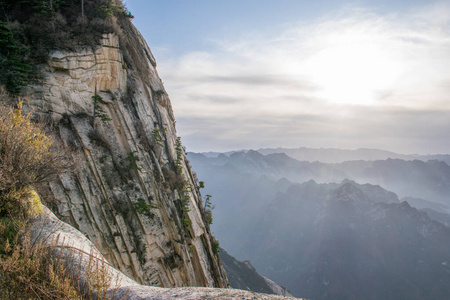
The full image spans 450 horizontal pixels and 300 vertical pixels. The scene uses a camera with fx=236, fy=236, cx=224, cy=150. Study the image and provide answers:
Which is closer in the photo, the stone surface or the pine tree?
the stone surface

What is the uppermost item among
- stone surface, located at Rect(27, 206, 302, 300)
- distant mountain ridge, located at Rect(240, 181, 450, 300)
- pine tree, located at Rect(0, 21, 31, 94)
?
pine tree, located at Rect(0, 21, 31, 94)

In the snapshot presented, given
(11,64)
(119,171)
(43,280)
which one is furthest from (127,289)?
(11,64)

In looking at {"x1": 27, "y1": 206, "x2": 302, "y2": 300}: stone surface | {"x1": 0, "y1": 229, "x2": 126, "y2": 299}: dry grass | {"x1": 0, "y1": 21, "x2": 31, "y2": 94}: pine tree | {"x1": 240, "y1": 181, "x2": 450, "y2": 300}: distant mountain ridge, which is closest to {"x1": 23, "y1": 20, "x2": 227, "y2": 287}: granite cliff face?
{"x1": 0, "y1": 21, "x2": 31, "y2": 94}: pine tree

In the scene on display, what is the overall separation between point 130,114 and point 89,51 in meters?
6.02

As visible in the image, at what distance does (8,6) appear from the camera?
65.1ft

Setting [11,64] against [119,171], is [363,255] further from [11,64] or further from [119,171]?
[11,64]

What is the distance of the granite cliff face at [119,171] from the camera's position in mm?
17062

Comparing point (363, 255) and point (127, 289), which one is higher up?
point (127, 289)

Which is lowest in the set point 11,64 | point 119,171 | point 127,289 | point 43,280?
point 127,289

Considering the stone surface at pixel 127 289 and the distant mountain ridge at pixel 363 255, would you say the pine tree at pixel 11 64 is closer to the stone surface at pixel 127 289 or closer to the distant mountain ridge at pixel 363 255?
the stone surface at pixel 127 289

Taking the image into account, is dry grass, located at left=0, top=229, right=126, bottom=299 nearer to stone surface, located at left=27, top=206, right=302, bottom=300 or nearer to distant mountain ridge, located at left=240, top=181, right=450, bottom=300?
stone surface, located at left=27, top=206, right=302, bottom=300

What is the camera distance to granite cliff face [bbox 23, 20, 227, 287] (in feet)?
56.0

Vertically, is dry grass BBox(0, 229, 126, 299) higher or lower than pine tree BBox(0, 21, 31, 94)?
lower

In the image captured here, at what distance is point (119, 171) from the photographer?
1939 centimetres
